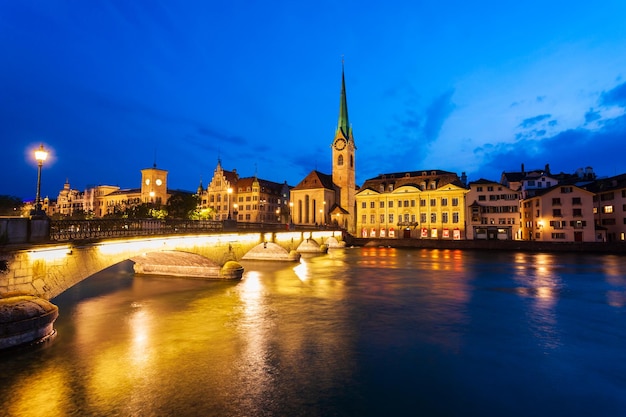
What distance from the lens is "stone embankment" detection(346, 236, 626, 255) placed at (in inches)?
2437

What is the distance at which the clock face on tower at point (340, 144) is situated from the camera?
4199 inches

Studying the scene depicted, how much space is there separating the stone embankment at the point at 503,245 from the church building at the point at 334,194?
13.3 meters

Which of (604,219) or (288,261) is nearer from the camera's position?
(288,261)

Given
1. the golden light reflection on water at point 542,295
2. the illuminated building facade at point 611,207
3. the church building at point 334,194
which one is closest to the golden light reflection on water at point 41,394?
the golden light reflection on water at point 542,295

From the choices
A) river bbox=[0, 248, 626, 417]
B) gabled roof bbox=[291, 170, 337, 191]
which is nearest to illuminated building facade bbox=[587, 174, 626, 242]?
river bbox=[0, 248, 626, 417]

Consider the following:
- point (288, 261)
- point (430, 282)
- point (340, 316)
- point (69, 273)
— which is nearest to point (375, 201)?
point (288, 261)

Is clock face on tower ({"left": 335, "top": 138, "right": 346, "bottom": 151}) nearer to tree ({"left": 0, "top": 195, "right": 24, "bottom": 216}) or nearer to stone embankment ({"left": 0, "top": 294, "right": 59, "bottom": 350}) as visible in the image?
tree ({"left": 0, "top": 195, "right": 24, "bottom": 216})

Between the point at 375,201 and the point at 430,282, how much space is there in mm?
60462

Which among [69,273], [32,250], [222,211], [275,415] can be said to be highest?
[222,211]

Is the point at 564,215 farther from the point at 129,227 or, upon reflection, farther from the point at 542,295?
the point at 129,227

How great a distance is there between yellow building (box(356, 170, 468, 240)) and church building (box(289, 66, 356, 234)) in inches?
358

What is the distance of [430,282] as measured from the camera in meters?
32.9

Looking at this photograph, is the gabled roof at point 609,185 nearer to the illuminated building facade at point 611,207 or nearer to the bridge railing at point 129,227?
the illuminated building facade at point 611,207

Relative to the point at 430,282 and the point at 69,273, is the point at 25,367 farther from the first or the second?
the point at 430,282
